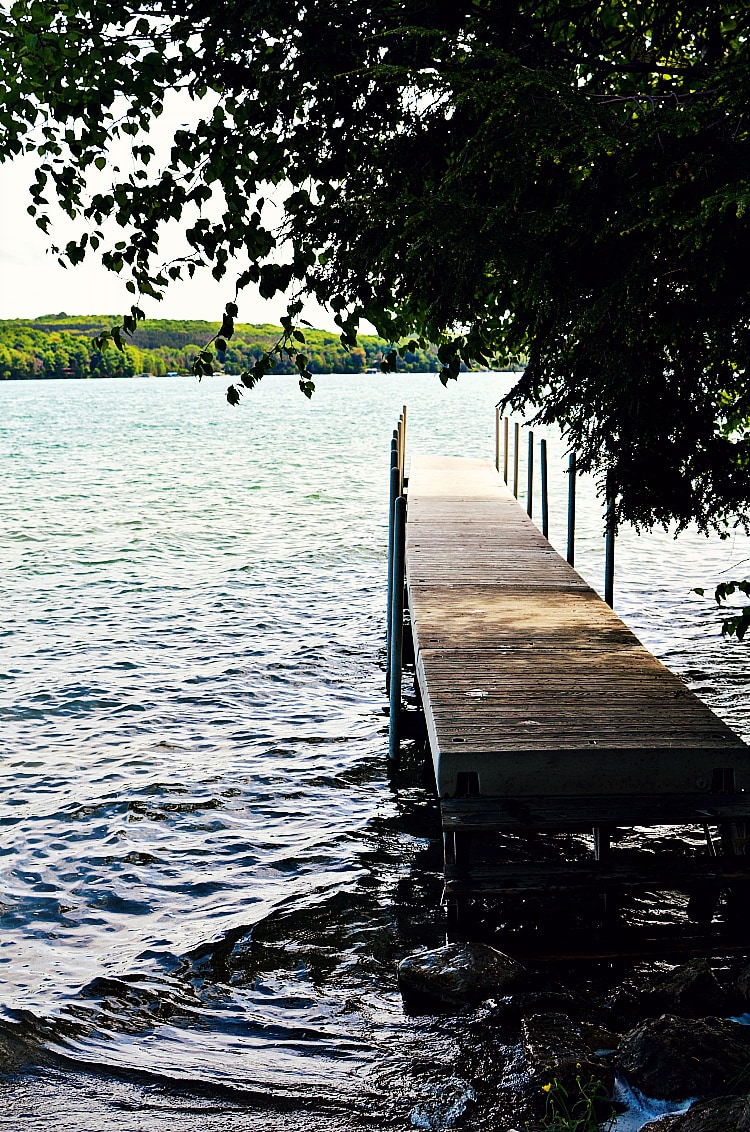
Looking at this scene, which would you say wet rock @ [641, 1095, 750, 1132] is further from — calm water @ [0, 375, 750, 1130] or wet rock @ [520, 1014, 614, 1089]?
calm water @ [0, 375, 750, 1130]

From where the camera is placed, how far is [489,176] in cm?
389

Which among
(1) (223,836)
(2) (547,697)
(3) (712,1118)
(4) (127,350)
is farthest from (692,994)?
(4) (127,350)

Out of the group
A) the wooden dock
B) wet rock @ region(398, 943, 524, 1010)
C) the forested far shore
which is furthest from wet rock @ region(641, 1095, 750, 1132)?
the forested far shore

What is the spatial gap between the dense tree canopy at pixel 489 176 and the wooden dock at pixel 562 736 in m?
1.20

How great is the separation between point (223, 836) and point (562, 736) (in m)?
3.01

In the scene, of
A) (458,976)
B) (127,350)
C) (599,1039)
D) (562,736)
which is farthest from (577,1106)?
(127,350)

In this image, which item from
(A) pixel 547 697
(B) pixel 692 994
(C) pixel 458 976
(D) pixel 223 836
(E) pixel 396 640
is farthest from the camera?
(E) pixel 396 640

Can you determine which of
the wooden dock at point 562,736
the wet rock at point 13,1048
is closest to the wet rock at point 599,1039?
the wooden dock at point 562,736

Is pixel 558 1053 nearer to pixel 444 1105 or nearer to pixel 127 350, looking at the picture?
pixel 444 1105

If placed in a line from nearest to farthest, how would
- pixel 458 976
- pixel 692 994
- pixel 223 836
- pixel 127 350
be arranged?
pixel 692 994 → pixel 458 976 → pixel 223 836 → pixel 127 350

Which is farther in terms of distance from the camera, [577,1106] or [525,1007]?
[525,1007]

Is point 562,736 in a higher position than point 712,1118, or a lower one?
higher

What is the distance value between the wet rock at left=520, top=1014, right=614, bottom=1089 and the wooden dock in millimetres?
701

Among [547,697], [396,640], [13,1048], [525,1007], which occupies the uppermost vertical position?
[547,697]
